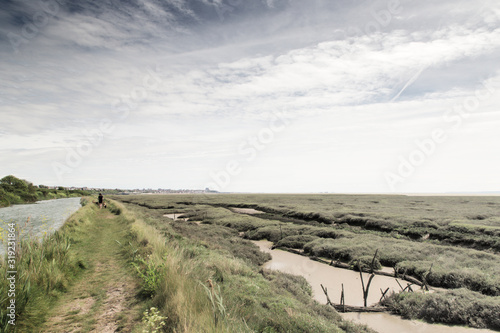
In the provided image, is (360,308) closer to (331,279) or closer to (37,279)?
(331,279)

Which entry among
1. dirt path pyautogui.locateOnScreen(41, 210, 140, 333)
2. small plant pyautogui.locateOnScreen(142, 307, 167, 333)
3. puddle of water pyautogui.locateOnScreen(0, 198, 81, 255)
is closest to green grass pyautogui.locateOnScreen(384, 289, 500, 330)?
small plant pyautogui.locateOnScreen(142, 307, 167, 333)

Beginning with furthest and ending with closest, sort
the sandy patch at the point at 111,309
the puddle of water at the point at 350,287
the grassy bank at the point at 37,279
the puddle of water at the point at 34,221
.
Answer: the puddle of water at the point at 34,221 → the puddle of water at the point at 350,287 → the sandy patch at the point at 111,309 → the grassy bank at the point at 37,279

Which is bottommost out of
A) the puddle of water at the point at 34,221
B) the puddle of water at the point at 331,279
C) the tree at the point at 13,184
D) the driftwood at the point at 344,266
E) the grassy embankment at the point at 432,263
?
the puddle of water at the point at 331,279

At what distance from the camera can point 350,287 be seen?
1482cm

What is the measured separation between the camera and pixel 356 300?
13000 millimetres

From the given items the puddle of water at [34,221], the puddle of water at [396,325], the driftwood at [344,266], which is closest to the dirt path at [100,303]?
the puddle of water at [34,221]

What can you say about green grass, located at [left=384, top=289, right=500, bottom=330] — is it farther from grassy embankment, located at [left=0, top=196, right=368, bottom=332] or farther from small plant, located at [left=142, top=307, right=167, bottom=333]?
small plant, located at [left=142, top=307, right=167, bottom=333]

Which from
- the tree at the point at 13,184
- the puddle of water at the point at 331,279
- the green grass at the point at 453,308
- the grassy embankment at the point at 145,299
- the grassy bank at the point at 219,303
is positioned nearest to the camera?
the grassy bank at the point at 219,303

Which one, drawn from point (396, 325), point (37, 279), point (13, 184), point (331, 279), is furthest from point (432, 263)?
point (13, 184)

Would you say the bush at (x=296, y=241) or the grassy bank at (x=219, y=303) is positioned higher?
the grassy bank at (x=219, y=303)

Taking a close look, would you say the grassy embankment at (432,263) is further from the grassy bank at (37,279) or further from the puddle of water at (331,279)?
the grassy bank at (37,279)

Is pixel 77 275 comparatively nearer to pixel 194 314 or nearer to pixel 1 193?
pixel 194 314

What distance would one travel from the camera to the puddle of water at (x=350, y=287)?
997 centimetres

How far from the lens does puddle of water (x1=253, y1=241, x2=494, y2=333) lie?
392 inches
